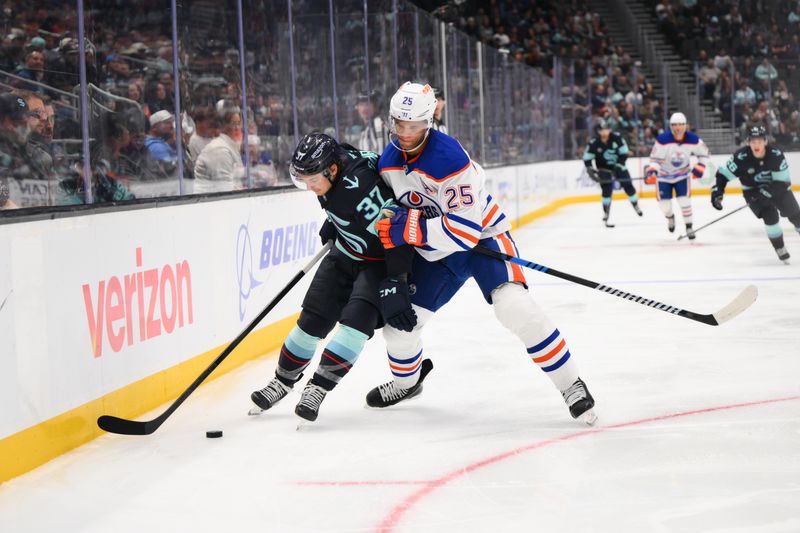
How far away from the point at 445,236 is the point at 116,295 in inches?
47.0

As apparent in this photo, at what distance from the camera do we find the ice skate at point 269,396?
395 centimetres

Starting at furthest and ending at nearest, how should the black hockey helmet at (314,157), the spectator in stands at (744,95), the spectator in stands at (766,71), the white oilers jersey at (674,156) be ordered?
the spectator in stands at (744,95) → the spectator in stands at (766,71) → the white oilers jersey at (674,156) → the black hockey helmet at (314,157)

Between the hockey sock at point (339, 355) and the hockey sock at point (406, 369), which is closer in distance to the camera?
the hockey sock at point (339, 355)

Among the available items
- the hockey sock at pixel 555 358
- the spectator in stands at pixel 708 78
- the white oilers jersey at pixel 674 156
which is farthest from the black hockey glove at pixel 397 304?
the spectator in stands at pixel 708 78

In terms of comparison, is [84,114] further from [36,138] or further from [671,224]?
[671,224]

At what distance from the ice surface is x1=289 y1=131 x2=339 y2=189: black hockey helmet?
89cm

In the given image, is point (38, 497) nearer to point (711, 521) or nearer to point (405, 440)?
point (405, 440)

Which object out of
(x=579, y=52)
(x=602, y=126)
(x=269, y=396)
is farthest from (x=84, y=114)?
(x=579, y=52)

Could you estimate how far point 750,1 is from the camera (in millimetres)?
21875

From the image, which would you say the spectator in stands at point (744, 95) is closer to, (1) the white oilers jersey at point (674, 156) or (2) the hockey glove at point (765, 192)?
(1) the white oilers jersey at point (674, 156)

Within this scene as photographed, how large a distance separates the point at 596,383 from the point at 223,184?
2131mm

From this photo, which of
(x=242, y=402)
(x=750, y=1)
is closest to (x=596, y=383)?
(x=242, y=402)

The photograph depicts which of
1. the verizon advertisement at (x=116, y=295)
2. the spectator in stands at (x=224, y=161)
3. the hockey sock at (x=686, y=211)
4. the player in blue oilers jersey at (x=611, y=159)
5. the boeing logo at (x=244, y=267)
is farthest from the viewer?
the player in blue oilers jersey at (x=611, y=159)

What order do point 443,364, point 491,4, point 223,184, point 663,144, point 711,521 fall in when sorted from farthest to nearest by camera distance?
point 491,4 < point 663,144 < point 223,184 < point 443,364 < point 711,521
